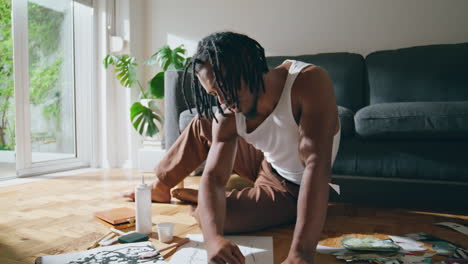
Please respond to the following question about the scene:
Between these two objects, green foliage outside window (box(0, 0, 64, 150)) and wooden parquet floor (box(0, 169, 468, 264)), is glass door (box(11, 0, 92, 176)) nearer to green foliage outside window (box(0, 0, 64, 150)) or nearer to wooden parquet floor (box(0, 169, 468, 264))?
green foliage outside window (box(0, 0, 64, 150))

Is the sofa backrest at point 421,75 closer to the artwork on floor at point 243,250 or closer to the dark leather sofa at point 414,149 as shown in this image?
the dark leather sofa at point 414,149

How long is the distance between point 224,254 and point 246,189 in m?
0.58

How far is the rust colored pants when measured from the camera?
126cm

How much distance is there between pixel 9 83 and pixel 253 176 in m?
2.05

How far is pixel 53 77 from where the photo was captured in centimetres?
300

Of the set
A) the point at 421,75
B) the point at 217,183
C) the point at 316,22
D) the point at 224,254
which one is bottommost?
the point at 224,254

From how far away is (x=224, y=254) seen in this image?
0.82 m

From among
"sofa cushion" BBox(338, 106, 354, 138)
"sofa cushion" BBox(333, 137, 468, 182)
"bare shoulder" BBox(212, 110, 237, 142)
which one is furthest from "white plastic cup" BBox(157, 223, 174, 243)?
"sofa cushion" BBox(338, 106, 354, 138)

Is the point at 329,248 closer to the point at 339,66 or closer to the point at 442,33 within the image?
the point at 339,66

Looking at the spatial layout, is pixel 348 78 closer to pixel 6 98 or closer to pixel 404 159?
pixel 404 159

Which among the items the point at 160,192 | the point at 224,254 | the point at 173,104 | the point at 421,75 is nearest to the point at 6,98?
the point at 173,104

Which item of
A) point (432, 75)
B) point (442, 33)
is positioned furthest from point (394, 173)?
point (442, 33)

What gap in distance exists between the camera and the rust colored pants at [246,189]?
1261 mm

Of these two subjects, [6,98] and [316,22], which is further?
[316,22]
